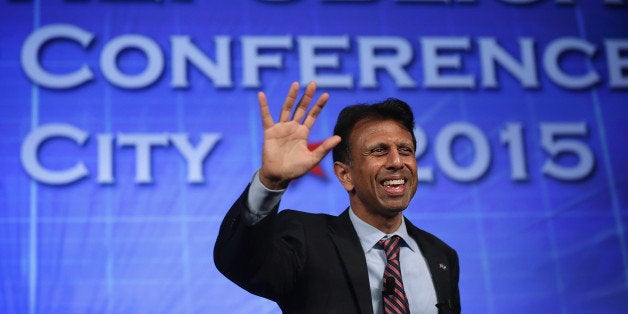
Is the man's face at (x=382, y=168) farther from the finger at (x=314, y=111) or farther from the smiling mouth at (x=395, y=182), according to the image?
the finger at (x=314, y=111)

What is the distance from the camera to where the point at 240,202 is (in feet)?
6.37

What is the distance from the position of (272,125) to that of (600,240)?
235 cm

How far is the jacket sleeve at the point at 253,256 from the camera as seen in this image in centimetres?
194

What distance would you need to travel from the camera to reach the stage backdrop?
3.55 metres

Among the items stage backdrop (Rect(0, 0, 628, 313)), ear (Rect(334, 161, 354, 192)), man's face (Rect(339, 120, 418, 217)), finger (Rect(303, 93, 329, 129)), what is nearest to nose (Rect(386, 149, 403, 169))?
man's face (Rect(339, 120, 418, 217))

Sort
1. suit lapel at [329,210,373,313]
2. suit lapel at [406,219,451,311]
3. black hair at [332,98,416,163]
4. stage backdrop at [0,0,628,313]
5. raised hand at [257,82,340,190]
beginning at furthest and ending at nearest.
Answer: stage backdrop at [0,0,628,313] < black hair at [332,98,416,163] < suit lapel at [406,219,451,311] < suit lapel at [329,210,373,313] < raised hand at [257,82,340,190]

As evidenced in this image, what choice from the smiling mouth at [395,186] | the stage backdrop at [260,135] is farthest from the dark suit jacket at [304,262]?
the stage backdrop at [260,135]

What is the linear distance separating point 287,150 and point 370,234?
0.44 metres

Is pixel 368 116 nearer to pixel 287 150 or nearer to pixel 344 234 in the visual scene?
pixel 344 234

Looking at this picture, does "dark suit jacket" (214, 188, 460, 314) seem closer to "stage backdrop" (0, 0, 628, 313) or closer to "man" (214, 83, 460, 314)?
"man" (214, 83, 460, 314)

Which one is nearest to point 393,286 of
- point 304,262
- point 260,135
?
point 304,262

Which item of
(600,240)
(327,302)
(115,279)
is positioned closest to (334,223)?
(327,302)

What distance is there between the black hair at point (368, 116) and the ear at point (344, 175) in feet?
0.05

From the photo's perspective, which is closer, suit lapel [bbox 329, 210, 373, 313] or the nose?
suit lapel [bbox 329, 210, 373, 313]
